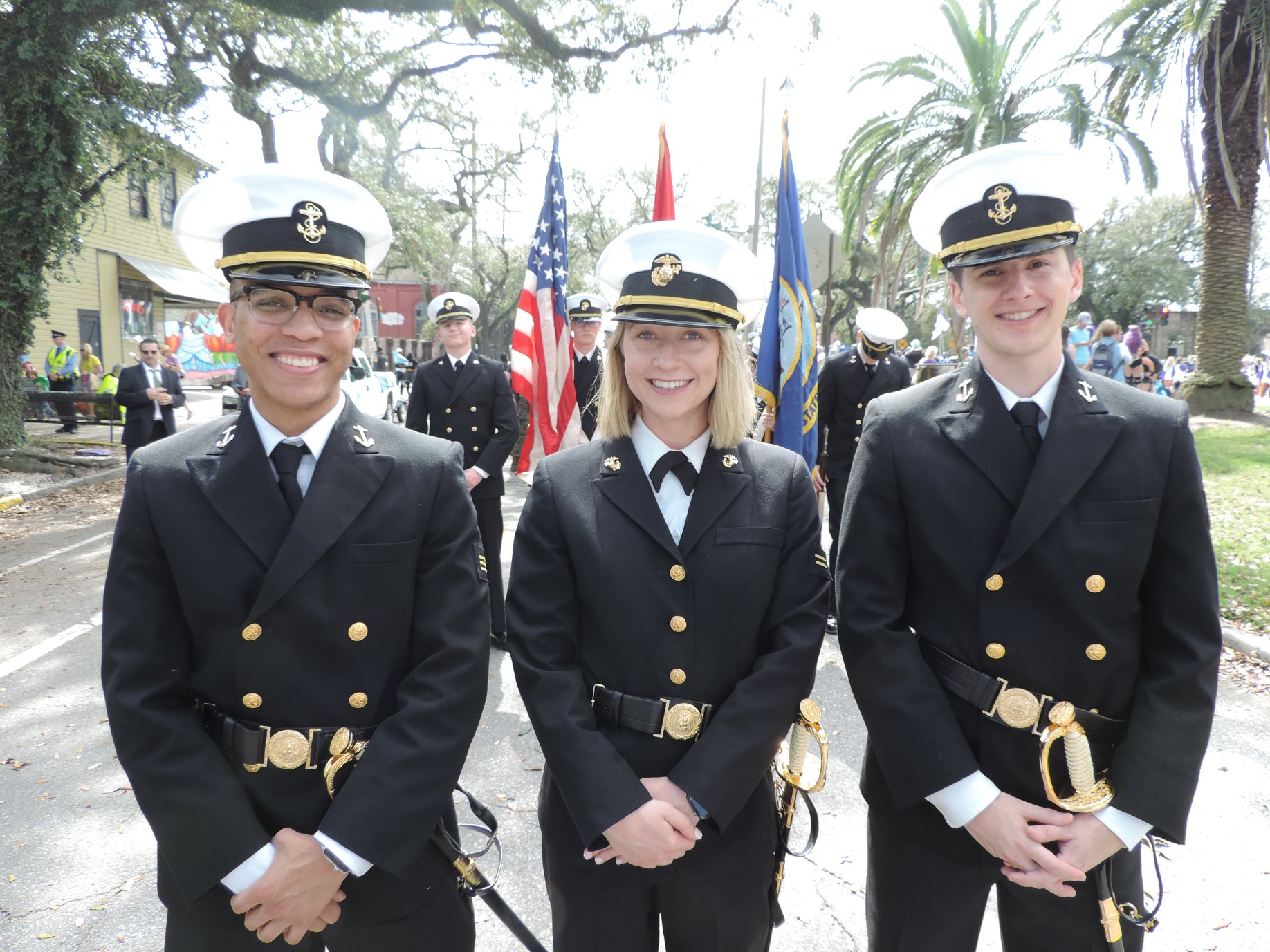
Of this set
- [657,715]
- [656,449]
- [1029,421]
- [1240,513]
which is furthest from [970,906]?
[1240,513]

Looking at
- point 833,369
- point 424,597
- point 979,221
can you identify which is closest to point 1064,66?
point 833,369

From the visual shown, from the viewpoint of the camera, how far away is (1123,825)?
1.67 m

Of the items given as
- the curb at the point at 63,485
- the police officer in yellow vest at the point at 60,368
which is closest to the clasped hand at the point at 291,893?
the curb at the point at 63,485

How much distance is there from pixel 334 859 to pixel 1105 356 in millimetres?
14056

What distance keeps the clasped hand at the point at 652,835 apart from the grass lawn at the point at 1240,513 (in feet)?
12.1

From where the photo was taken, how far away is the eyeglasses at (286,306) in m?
1.72

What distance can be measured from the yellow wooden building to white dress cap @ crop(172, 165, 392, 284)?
75.0 feet

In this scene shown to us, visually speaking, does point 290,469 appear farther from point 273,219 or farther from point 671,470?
point 671,470

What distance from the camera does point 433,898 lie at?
1751 millimetres

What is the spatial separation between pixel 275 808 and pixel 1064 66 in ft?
53.1

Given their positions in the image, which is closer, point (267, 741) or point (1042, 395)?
point (267, 741)

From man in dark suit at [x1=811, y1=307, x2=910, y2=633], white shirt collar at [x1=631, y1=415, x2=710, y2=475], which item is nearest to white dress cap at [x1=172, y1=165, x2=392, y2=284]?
white shirt collar at [x1=631, y1=415, x2=710, y2=475]

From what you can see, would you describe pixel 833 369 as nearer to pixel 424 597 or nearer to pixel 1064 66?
pixel 424 597

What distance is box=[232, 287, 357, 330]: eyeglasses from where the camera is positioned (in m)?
1.72
